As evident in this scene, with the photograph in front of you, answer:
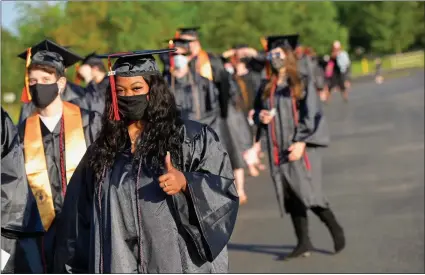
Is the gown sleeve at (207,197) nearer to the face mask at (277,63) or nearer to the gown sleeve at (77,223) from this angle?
the gown sleeve at (77,223)

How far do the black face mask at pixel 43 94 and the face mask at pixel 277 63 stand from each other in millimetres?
2481

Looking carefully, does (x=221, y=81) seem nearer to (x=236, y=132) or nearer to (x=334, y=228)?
(x=236, y=132)

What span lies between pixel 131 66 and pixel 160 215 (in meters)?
0.66

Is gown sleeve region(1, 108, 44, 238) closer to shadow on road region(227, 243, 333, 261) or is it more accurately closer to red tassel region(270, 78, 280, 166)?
red tassel region(270, 78, 280, 166)

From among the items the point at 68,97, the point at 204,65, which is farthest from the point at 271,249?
the point at 204,65

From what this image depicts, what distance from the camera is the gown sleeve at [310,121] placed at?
760cm

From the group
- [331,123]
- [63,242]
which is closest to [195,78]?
[63,242]

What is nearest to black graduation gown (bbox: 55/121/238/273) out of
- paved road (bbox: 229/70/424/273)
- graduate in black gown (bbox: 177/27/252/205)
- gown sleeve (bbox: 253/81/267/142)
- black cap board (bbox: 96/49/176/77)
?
black cap board (bbox: 96/49/176/77)

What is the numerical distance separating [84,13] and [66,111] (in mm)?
39924

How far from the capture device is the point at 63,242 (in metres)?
4.25

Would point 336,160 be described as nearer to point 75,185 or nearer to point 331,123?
point 331,123

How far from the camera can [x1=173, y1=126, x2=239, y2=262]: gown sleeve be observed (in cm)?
400

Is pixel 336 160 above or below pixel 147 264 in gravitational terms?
below

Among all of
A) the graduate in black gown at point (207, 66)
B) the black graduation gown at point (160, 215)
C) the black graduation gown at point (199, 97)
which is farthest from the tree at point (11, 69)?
the black graduation gown at point (160, 215)
